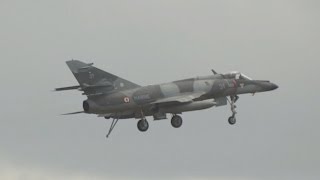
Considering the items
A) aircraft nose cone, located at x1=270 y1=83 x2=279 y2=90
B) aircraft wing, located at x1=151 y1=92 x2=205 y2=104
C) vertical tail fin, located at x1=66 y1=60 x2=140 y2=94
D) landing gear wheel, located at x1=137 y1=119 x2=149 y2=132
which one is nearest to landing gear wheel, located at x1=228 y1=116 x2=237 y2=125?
aircraft wing, located at x1=151 y1=92 x2=205 y2=104

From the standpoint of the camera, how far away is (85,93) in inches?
4072

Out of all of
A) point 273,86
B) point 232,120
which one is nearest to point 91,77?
point 232,120

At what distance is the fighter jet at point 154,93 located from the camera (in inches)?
4075

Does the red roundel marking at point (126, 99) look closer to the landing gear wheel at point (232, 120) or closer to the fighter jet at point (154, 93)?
the fighter jet at point (154, 93)

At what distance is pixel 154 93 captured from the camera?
106 meters

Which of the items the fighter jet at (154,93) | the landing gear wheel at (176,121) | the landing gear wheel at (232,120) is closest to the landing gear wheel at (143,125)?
the fighter jet at (154,93)

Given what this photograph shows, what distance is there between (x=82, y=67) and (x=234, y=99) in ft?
45.3

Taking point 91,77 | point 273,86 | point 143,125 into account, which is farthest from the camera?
point 273,86

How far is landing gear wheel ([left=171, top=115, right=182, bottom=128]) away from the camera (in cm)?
10812

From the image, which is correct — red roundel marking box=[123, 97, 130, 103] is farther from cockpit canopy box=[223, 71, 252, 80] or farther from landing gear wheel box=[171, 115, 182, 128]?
cockpit canopy box=[223, 71, 252, 80]

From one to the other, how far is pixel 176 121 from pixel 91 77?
8179mm

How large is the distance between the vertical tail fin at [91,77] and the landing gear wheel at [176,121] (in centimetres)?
552

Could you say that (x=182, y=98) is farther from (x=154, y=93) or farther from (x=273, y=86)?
→ (x=273, y=86)

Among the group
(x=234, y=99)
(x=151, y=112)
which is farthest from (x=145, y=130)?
(x=234, y=99)
